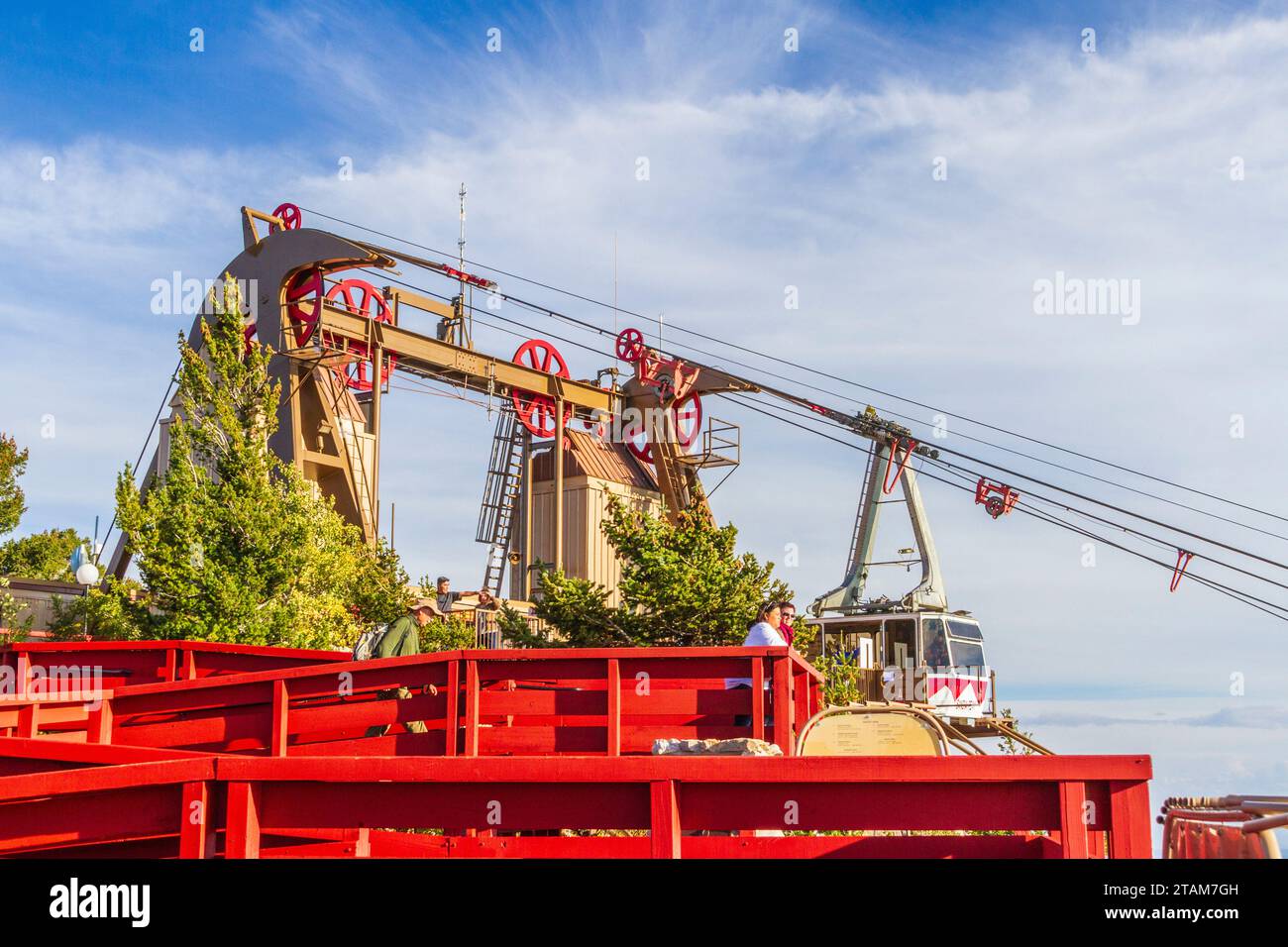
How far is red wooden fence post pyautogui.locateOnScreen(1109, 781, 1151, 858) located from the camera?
5488mm

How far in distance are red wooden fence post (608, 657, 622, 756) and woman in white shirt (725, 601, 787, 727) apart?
3.00 ft

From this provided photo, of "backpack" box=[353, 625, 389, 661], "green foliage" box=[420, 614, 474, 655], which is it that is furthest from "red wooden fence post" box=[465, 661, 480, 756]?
"green foliage" box=[420, 614, 474, 655]

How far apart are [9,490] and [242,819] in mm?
37717

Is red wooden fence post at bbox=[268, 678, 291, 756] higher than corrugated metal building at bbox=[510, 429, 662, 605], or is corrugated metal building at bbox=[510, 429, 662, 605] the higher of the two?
corrugated metal building at bbox=[510, 429, 662, 605]

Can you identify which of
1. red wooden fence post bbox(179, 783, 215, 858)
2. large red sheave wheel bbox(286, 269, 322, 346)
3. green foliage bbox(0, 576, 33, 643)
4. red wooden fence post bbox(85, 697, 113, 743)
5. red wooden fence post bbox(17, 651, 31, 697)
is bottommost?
red wooden fence post bbox(179, 783, 215, 858)

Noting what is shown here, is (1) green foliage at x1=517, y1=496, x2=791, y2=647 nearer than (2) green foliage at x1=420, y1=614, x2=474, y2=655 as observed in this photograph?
Yes

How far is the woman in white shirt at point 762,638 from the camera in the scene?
1057 centimetres

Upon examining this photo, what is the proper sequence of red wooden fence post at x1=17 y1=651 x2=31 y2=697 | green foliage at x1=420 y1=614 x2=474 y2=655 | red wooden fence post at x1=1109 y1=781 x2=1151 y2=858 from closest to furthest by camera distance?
1. red wooden fence post at x1=1109 y1=781 x2=1151 y2=858
2. red wooden fence post at x1=17 y1=651 x2=31 y2=697
3. green foliage at x1=420 y1=614 x2=474 y2=655

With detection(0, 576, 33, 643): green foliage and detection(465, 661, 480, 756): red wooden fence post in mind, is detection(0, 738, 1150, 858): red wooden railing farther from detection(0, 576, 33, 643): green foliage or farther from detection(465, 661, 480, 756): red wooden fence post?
detection(0, 576, 33, 643): green foliage

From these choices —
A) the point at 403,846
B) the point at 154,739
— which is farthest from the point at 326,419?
the point at 403,846

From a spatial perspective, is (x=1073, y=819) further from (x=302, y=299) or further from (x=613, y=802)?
(x=302, y=299)

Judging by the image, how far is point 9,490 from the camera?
39844 millimetres

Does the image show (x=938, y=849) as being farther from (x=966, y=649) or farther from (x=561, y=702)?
(x=966, y=649)
